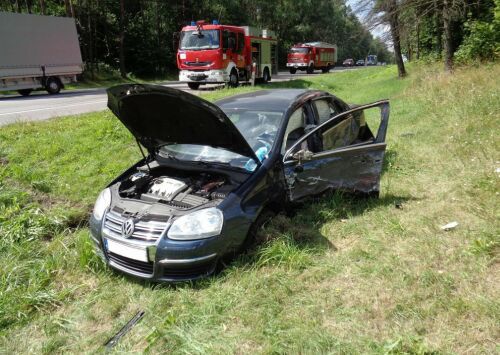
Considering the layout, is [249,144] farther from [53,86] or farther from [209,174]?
[53,86]

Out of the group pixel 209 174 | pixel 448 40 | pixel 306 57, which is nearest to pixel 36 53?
pixel 448 40

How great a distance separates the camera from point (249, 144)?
425cm

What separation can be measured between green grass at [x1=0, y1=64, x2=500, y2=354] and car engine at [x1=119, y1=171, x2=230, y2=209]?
612mm

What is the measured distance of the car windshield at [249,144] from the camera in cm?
408

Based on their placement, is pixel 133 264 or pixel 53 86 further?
pixel 53 86

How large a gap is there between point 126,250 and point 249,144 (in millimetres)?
1581

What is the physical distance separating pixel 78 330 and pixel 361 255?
2.33 m

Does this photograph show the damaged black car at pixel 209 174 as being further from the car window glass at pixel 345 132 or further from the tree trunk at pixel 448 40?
the tree trunk at pixel 448 40

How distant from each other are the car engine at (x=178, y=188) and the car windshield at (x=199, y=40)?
15.6m

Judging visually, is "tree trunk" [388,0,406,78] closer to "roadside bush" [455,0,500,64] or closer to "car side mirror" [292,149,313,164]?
"roadside bush" [455,0,500,64]

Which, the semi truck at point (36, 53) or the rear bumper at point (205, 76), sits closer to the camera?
the semi truck at point (36, 53)

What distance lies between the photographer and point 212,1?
4212 centimetres

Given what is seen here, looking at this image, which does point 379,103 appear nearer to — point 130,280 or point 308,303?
point 308,303

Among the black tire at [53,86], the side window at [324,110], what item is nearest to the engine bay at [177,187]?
the side window at [324,110]
